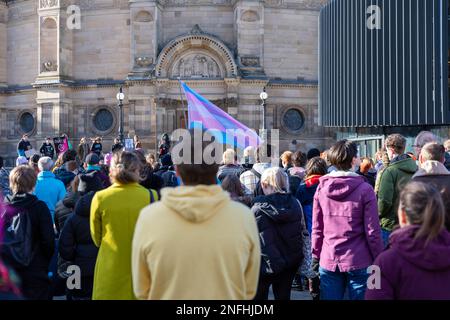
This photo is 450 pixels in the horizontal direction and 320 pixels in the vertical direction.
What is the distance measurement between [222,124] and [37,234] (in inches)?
358

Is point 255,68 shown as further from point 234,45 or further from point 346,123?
point 346,123

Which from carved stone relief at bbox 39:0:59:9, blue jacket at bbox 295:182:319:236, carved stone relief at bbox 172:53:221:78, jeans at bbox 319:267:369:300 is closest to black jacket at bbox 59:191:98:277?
jeans at bbox 319:267:369:300

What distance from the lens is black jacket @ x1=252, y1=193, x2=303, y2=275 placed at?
6324 mm

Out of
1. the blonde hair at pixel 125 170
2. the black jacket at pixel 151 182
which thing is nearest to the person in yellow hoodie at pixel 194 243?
the blonde hair at pixel 125 170

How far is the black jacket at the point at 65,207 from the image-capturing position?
700 centimetres

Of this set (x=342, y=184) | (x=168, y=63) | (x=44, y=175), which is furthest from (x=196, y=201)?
(x=168, y=63)

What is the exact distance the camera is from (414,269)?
3420 mm

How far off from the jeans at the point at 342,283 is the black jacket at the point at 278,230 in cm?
55

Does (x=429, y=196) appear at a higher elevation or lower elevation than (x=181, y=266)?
higher

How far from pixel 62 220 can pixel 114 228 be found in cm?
244

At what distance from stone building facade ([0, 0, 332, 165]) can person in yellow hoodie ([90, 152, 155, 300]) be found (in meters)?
23.2

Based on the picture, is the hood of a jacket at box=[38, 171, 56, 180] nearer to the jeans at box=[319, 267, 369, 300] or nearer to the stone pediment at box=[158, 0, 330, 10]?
the jeans at box=[319, 267, 369, 300]
